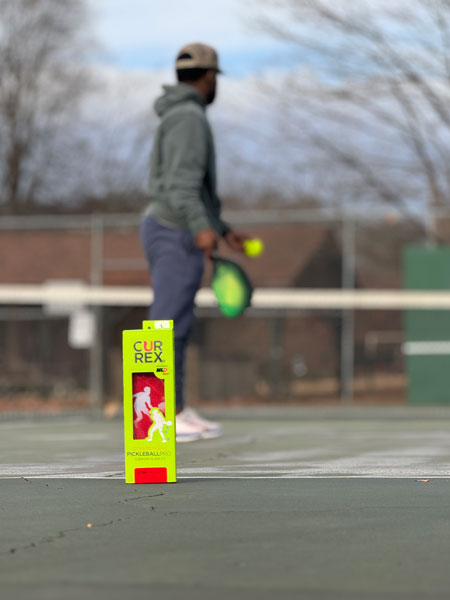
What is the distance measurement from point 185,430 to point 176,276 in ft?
3.07

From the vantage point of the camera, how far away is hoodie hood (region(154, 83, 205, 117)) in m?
9.25

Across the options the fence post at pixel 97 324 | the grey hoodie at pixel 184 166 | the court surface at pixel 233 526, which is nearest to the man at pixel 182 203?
the grey hoodie at pixel 184 166

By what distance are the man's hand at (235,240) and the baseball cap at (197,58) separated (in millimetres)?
1052

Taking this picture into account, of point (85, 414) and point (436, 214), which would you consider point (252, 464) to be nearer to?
point (85, 414)

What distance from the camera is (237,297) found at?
9383 millimetres

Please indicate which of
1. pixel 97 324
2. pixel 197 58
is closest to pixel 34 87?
pixel 97 324

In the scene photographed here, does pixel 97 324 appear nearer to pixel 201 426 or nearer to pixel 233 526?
pixel 201 426

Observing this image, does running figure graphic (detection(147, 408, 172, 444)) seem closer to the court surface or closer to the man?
the court surface

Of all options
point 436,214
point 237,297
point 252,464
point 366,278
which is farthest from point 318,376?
point 252,464

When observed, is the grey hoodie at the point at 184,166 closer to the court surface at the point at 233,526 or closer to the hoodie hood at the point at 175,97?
the hoodie hood at the point at 175,97

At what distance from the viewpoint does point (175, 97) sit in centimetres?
926

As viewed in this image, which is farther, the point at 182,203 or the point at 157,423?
the point at 182,203

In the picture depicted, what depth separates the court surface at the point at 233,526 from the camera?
3.76 m

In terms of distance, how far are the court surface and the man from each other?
40.9 inches
